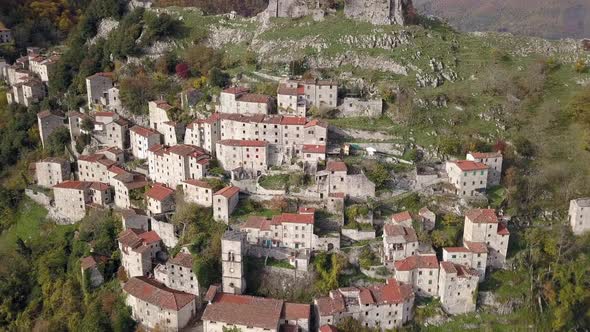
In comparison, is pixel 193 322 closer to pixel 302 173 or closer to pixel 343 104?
pixel 302 173

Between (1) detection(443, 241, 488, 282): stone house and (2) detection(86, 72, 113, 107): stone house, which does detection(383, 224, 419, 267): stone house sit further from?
(2) detection(86, 72, 113, 107): stone house

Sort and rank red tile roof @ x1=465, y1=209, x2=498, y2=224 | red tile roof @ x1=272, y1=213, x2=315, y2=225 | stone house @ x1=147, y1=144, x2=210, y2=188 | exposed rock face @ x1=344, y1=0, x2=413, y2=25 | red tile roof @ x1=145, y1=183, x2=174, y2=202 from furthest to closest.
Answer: exposed rock face @ x1=344, y1=0, x2=413, y2=25, stone house @ x1=147, y1=144, x2=210, y2=188, red tile roof @ x1=145, y1=183, x2=174, y2=202, red tile roof @ x1=272, y1=213, x2=315, y2=225, red tile roof @ x1=465, y1=209, x2=498, y2=224

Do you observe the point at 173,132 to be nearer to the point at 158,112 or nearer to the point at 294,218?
the point at 158,112

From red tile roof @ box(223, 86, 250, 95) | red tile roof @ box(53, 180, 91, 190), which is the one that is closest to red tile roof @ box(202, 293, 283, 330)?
red tile roof @ box(53, 180, 91, 190)

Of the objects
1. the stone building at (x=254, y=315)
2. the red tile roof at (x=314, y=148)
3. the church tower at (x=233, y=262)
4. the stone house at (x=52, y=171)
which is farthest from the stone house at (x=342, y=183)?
the stone house at (x=52, y=171)

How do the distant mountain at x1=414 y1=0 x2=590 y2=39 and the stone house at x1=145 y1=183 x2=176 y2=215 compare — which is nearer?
the stone house at x1=145 y1=183 x2=176 y2=215

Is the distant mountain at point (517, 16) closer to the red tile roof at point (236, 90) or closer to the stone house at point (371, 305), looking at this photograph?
the red tile roof at point (236, 90)

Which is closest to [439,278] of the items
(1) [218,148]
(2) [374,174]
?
(2) [374,174]
